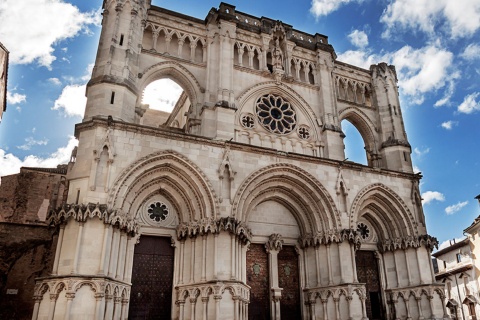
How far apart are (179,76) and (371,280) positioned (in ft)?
38.4

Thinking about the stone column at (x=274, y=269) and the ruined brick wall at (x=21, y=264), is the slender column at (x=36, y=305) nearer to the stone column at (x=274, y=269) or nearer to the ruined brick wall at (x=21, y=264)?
the ruined brick wall at (x=21, y=264)

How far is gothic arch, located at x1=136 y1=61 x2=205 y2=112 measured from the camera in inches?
653

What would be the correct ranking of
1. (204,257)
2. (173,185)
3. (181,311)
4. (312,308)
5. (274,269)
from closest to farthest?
1. (181,311)
2. (204,257)
3. (173,185)
4. (312,308)
5. (274,269)

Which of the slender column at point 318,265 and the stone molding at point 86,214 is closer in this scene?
the stone molding at point 86,214

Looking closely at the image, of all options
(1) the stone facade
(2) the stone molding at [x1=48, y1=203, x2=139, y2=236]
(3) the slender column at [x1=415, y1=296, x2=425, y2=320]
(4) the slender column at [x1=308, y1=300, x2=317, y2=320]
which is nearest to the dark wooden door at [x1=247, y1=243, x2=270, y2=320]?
(4) the slender column at [x1=308, y1=300, x2=317, y2=320]

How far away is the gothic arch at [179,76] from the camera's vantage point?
54.4 ft

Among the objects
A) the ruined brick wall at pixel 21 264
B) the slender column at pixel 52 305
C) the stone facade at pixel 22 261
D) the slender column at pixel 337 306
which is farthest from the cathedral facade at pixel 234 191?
the ruined brick wall at pixel 21 264

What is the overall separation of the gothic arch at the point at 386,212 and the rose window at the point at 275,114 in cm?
430

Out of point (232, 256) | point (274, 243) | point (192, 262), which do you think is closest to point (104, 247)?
point (192, 262)

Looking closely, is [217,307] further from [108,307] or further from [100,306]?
[100,306]

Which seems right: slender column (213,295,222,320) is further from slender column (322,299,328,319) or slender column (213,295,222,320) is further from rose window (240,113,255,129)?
rose window (240,113,255,129)

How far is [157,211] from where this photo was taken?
564 inches

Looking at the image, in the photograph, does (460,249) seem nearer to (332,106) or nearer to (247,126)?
(332,106)

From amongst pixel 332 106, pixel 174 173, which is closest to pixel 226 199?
pixel 174 173
